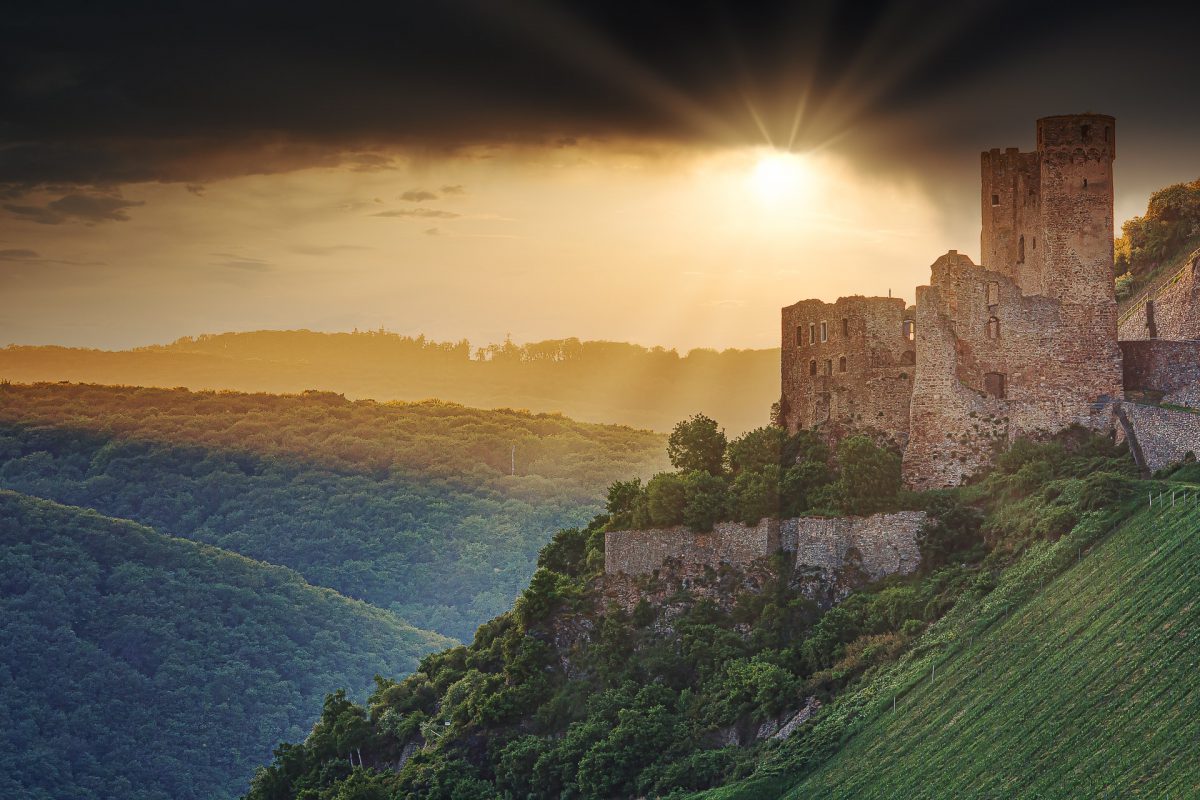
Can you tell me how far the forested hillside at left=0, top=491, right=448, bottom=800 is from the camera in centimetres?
11369

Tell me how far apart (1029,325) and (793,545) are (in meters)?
10.5

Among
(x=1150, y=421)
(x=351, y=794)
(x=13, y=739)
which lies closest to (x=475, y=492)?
(x=13, y=739)

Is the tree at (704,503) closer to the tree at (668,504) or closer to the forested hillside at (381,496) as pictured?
the tree at (668,504)

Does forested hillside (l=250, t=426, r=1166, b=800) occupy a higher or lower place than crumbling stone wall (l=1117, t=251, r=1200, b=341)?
lower

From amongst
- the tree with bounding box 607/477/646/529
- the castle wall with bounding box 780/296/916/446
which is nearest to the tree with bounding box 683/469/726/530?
the tree with bounding box 607/477/646/529

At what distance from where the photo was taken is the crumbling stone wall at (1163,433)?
5625 cm

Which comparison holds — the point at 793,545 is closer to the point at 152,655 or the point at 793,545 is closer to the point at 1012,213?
the point at 1012,213

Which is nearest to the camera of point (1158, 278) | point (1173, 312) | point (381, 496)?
point (1173, 312)

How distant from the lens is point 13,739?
116m

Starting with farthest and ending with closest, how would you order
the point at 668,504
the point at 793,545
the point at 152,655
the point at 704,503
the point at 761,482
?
the point at 152,655 < the point at 668,504 < the point at 704,503 < the point at 761,482 < the point at 793,545

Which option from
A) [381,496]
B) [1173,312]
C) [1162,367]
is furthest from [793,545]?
[381,496]

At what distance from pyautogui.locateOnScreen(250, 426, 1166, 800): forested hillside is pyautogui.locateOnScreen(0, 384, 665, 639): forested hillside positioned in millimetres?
81556

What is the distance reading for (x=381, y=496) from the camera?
18062cm

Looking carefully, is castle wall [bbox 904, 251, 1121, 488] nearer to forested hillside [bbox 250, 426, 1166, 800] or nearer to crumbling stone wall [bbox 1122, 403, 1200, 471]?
→ forested hillside [bbox 250, 426, 1166, 800]
